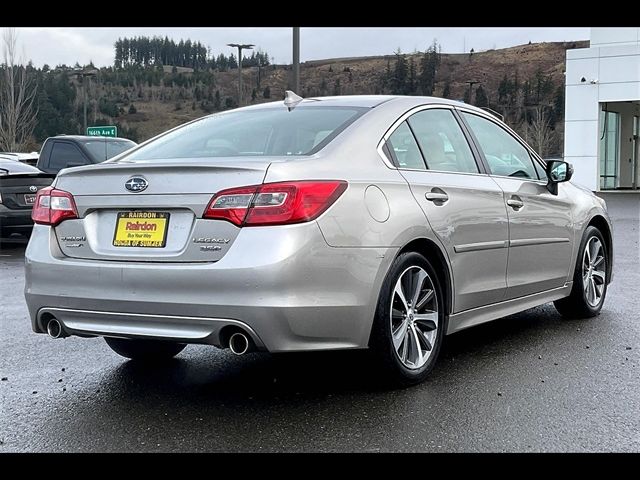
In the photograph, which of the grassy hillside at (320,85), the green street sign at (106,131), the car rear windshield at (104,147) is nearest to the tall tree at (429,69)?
the grassy hillside at (320,85)

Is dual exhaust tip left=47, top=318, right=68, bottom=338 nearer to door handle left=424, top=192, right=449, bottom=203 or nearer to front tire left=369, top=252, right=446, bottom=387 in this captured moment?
front tire left=369, top=252, right=446, bottom=387

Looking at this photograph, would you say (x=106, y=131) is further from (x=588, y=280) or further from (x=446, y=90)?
(x=446, y=90)

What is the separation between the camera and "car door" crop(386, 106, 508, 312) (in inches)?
177

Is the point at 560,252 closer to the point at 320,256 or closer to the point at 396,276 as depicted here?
the point at 396,276

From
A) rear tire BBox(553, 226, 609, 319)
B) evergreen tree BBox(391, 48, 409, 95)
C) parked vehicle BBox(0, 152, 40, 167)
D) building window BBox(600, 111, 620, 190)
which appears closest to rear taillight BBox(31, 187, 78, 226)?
rear tire BBox(553, 226, 609, 319)

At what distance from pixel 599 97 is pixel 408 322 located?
96.6 feet

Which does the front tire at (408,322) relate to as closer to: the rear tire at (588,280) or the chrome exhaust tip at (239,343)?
the chrome exhaust tip at (239,343)

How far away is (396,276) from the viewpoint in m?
4.12

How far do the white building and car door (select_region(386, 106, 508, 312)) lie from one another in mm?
26737

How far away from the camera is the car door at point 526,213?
531cm

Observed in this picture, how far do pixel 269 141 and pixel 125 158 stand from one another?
2.87 feet

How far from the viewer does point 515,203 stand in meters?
5.34
